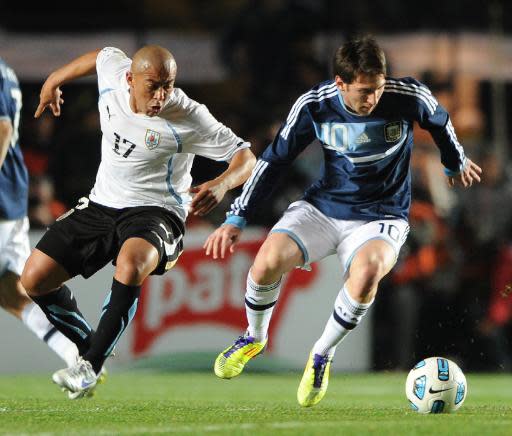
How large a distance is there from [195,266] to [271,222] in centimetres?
95

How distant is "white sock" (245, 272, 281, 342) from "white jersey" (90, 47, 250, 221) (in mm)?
635

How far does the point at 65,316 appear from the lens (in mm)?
7918

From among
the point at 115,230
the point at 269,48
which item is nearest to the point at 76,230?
the point at 115,230

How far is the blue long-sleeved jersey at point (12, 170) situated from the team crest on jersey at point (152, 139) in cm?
128

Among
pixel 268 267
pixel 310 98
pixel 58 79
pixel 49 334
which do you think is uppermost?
pixel 310 98

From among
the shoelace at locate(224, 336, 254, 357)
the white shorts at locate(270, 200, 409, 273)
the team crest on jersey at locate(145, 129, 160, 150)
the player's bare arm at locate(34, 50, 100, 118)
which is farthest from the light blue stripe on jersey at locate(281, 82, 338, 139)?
the player's bare arm at locate(34, 50, 100, 118)

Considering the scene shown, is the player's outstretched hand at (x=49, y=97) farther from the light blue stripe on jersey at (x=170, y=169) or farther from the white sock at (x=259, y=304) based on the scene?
the white sock at (x=259, y=304)

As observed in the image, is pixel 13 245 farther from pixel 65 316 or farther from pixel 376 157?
pixel 376 157

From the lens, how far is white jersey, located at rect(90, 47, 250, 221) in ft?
24.8

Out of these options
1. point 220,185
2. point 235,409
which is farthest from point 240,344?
point 220,185

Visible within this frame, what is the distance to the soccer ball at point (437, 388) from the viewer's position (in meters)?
7.10

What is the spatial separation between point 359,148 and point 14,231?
9.07 ft

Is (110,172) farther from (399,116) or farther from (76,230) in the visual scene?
(399,116)

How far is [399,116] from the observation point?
24.4 ft
